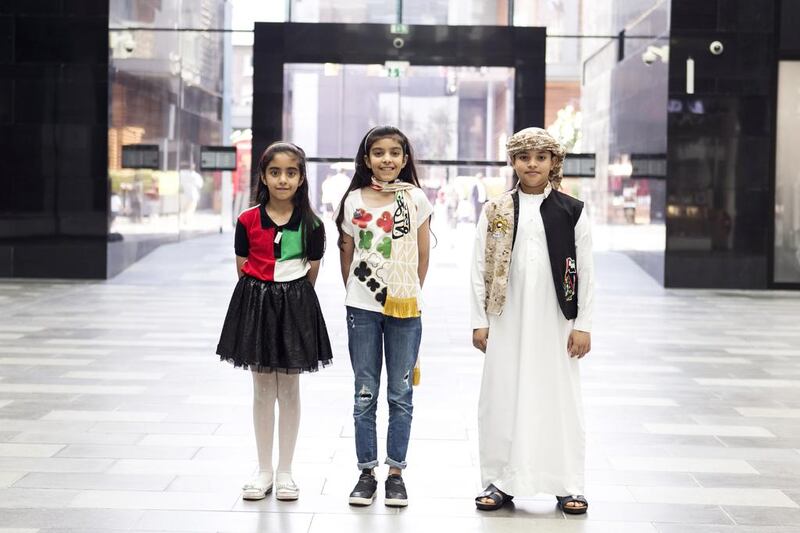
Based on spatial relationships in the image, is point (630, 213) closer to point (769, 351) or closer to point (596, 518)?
point (769, 351)

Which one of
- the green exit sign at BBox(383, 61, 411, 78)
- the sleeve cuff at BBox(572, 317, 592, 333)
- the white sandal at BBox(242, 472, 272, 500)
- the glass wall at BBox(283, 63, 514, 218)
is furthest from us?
the glass wall at BBox(283, 63, 514, 218)

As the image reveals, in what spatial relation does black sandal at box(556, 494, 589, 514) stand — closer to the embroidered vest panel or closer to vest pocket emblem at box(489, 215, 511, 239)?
the embroidered vest panel

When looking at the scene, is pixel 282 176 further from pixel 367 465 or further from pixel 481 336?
pixel 367 465

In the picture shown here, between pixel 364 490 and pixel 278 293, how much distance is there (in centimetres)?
96

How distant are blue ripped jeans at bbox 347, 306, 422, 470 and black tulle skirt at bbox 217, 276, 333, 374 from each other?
0.20 m

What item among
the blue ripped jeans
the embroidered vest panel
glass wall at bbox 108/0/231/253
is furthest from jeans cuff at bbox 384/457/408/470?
glass wall at bbox 108/0/231/253

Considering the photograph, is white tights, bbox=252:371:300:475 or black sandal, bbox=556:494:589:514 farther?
white tights, bbox=252:371:300:475

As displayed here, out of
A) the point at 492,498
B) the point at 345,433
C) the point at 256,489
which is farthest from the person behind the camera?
the point at 345,433

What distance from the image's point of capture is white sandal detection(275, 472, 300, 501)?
5.47m

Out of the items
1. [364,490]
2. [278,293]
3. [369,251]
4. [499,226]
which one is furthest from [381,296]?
[364,490]

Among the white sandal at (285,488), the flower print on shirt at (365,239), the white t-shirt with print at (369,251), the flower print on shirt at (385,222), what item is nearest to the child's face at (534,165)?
the white t-shirt with print at (369,251)

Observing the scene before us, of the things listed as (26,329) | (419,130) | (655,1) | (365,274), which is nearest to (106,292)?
(26,329)

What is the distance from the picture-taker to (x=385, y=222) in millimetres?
5383

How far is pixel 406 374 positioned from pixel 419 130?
15403 mm
